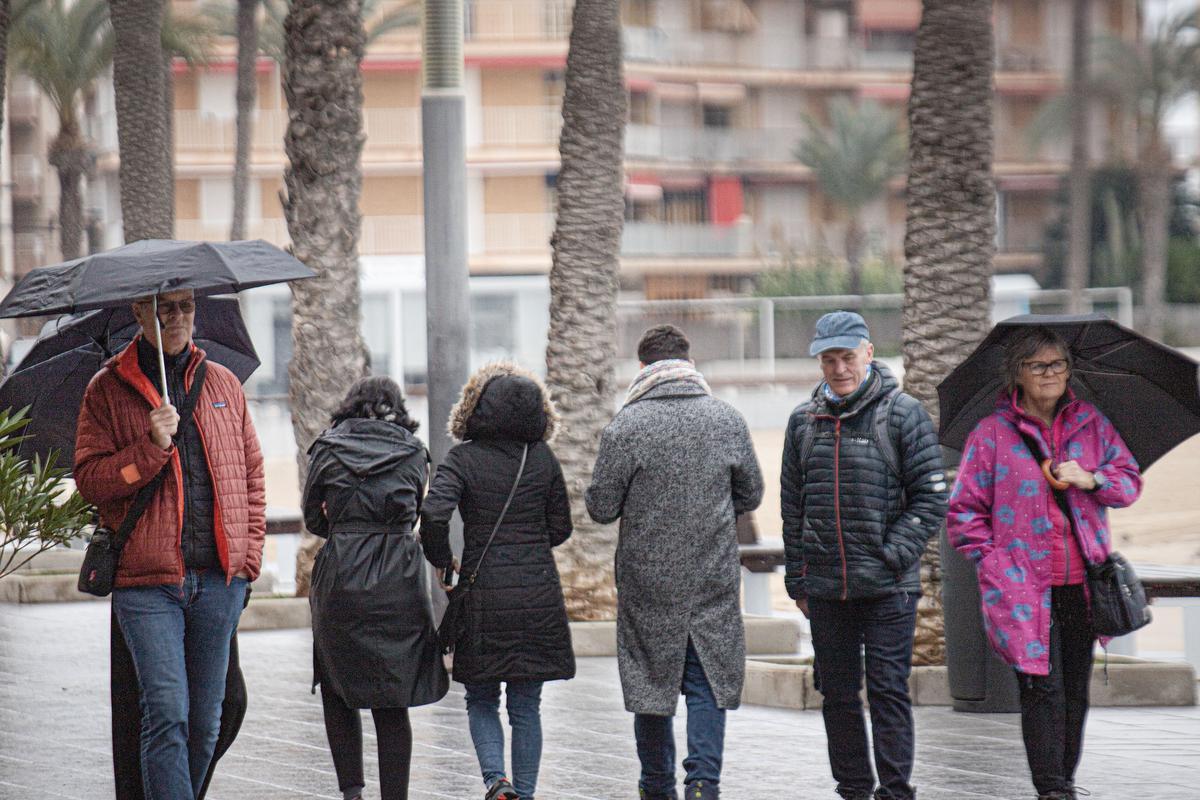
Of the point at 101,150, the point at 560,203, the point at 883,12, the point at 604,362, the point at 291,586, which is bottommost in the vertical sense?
the point at 291,586

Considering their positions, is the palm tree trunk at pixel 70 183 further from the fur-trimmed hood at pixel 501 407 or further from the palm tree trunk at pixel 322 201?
the fur-trimmed hood at pixel 501 407

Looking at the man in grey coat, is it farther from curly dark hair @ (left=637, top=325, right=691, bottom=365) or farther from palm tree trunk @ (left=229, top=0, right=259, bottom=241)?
palm tree trunk @ (left=229, top=0, right=259, bottom=241)

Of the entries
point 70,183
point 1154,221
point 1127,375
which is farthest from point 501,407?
point 1154,221

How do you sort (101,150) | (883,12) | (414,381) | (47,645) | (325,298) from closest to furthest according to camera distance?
(47,645)
(325,298)
(414,381)
(101,150)
(883,12)

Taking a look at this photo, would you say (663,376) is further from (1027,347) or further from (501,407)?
(1027,347)

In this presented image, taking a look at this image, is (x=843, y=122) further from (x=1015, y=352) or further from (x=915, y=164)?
(x=1015, y=352)

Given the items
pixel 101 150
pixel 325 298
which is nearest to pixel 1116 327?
pixel 325 298

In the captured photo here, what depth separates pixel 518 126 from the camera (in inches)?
2104

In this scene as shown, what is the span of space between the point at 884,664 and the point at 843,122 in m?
51.5

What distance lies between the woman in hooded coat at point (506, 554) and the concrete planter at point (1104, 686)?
2781 millimetres

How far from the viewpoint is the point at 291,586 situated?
15039 millimetres

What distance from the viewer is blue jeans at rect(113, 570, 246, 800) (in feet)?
18.2

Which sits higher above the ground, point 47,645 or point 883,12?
point 883,12

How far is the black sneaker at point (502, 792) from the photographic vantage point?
6.37 m
